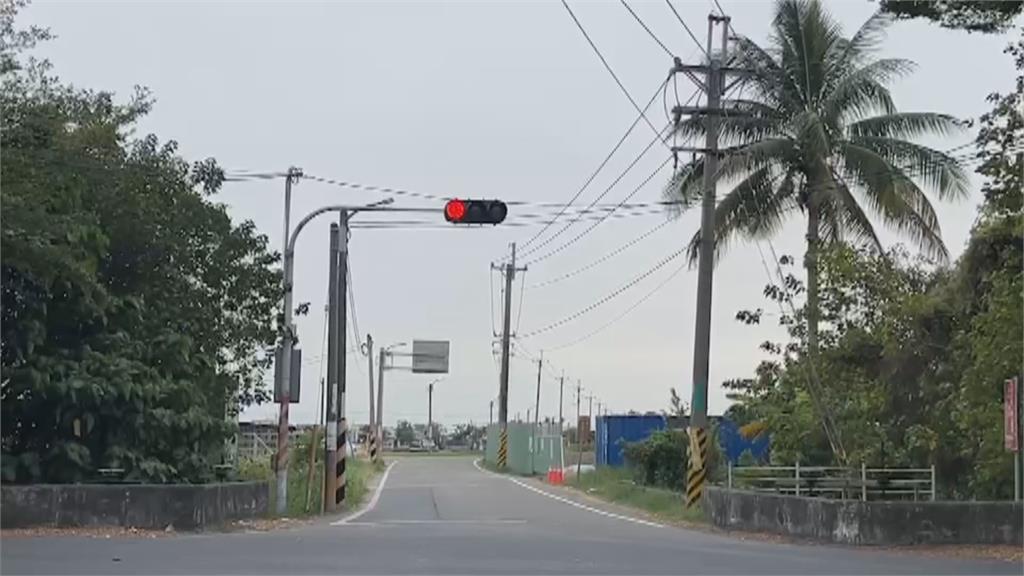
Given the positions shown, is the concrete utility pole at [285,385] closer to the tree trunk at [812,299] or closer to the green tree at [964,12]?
the tree trunk at [812,299]

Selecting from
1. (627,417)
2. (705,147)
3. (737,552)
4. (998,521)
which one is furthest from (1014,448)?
(627,417)

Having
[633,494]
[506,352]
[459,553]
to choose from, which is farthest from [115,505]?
[506,352]

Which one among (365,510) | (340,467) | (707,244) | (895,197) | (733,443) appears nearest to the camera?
(707,244)

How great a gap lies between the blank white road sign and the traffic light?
57817 mm

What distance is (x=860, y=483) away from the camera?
2467 centimetres

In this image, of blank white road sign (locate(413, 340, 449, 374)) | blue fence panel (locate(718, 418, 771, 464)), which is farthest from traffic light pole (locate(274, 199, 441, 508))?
blank white road sign (locate(413, 340, 449, 374))

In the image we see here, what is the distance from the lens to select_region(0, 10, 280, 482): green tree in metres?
22.8

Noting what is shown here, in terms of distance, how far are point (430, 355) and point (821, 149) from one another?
162 ft

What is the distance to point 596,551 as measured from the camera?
1914 cm

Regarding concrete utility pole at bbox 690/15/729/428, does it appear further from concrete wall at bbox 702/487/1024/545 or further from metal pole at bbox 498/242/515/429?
metal pole at bbox 498/242/515/429

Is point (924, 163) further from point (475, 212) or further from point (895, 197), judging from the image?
point (475, 212)

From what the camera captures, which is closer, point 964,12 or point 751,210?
point 964,12

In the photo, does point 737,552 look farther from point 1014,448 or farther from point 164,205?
point 164,205

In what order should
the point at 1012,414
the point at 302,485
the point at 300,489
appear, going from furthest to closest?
the point at 302,485 → the point at 300,489 → the point at 1012,414
